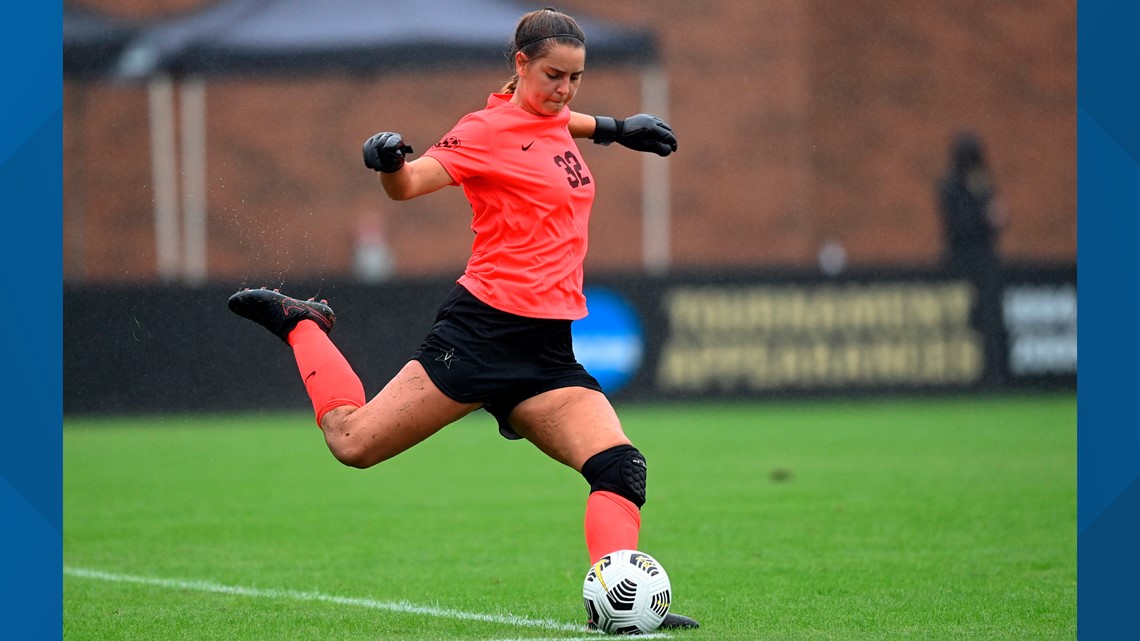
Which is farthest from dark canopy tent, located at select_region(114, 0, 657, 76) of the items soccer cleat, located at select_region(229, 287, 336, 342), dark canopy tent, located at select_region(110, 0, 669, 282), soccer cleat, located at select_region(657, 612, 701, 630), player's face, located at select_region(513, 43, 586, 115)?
soccer cleat, located at select_region(657, 612, 701, 630)

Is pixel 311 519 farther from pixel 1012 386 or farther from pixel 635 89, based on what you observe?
pixel 635 89

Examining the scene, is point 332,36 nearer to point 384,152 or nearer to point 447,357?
point 447,357

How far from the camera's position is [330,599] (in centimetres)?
607

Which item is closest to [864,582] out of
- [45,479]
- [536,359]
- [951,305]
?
[536,359]

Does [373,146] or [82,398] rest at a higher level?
[373,146]

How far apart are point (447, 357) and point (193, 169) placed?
1675 centimetres

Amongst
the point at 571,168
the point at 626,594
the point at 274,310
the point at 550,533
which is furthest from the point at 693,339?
the point at 626,594

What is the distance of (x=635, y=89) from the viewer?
23438mm

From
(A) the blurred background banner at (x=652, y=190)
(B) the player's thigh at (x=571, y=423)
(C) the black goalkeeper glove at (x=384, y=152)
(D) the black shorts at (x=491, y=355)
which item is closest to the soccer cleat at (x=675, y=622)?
(B) the player's thigh at (x=571, y=423)

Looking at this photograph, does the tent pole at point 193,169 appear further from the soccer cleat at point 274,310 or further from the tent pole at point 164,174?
the soccer cleat at point 274,310

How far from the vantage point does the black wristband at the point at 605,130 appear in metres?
6.04

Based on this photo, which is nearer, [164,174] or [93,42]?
[93,42]

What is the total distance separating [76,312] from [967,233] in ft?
27.2

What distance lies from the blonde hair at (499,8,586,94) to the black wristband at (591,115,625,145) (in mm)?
722
